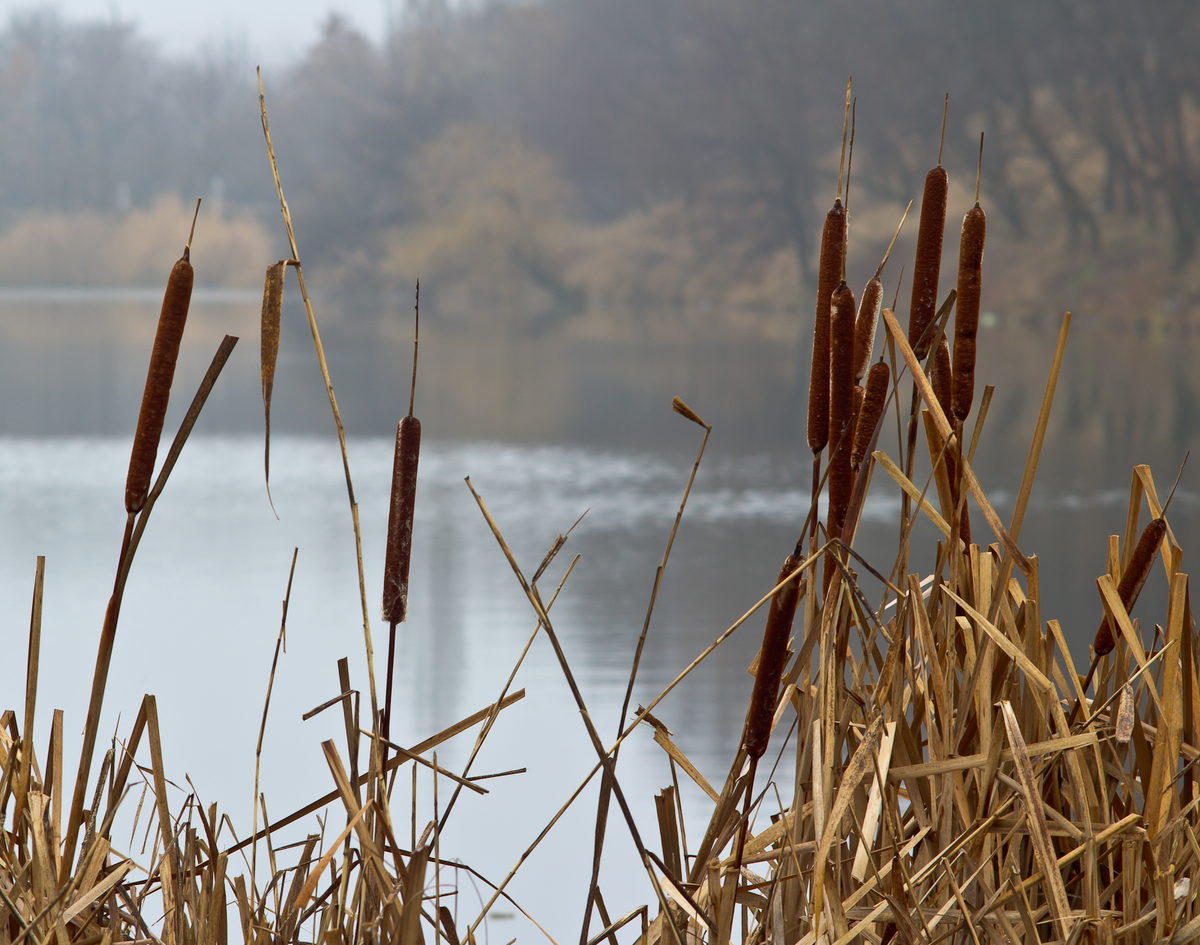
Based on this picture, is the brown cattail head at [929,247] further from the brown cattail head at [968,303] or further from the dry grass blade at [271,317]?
the dry grass blade at [271,317]

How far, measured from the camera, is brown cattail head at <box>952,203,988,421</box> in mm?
1031

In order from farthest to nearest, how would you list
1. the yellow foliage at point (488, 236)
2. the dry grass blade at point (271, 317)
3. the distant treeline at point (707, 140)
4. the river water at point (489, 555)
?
the yellow foliage at point (488, 236) < the distant treeline at point (707, 140) < the river water at point (489, 555) < the dry grass blade at point (271, 317)

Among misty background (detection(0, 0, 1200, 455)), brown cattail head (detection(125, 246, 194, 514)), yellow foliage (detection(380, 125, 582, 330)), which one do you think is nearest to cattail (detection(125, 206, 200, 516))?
brown cattail head (detection(125, 246, 194, 514))

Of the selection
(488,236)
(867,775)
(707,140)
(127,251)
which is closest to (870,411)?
(867,775)

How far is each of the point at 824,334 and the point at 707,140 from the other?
29.6 m

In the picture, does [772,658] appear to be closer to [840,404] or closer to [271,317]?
[840,404]

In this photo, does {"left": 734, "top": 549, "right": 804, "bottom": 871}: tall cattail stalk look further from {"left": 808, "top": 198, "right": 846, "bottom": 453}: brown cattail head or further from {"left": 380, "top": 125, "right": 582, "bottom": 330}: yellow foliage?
{"left": 380, "top": 125, "right": 582, "bottom": 330}: yellow foliage

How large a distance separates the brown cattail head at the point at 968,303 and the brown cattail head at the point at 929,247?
0.8 inches

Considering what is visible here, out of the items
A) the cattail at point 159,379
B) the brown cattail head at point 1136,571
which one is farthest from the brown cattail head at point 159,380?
the brown cattail head at point 1136,571

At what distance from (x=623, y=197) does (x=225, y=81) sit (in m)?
32.1

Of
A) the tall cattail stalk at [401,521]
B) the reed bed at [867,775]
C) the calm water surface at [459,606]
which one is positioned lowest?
the calm water surface at [459,606]

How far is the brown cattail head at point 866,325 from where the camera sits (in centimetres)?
103

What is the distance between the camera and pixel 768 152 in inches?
1137

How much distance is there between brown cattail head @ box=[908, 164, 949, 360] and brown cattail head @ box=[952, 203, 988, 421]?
2 centimetres
